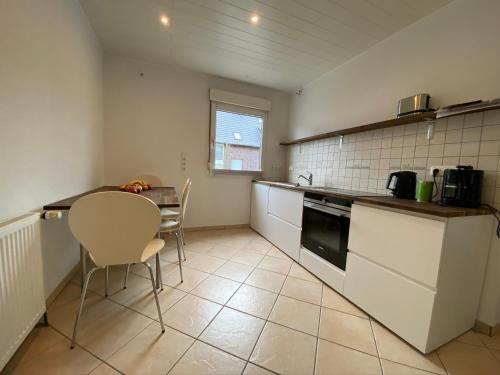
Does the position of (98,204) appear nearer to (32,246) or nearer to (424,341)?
(32,246)

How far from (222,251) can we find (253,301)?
0.97m

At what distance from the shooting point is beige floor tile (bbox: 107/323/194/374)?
3.31 feet

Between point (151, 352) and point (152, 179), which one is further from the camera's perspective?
point (152, 179)

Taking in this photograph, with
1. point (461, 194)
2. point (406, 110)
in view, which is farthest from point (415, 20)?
point (461, 194)

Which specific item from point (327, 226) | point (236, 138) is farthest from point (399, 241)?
point (236, 138)

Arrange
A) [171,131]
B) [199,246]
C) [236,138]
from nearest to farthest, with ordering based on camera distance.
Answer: [199,246]
[171,131]
[236,138]

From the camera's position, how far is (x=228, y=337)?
1.22 meters

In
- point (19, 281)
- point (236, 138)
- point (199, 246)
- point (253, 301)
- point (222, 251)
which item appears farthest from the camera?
point (236, 138)

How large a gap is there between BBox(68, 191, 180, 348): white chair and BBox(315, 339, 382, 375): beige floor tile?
1.15 meters

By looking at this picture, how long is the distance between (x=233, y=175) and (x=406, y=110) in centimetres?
230

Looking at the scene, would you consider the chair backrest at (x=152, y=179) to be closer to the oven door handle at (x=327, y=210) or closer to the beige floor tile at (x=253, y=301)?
the beige floor tile at (x=253, y=301)

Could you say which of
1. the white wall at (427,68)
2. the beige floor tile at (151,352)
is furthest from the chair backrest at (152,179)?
the white wall at (427,68)

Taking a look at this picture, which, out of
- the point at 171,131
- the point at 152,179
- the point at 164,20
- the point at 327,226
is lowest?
the point at 327,226

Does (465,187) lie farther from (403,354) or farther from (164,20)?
(164,20)
